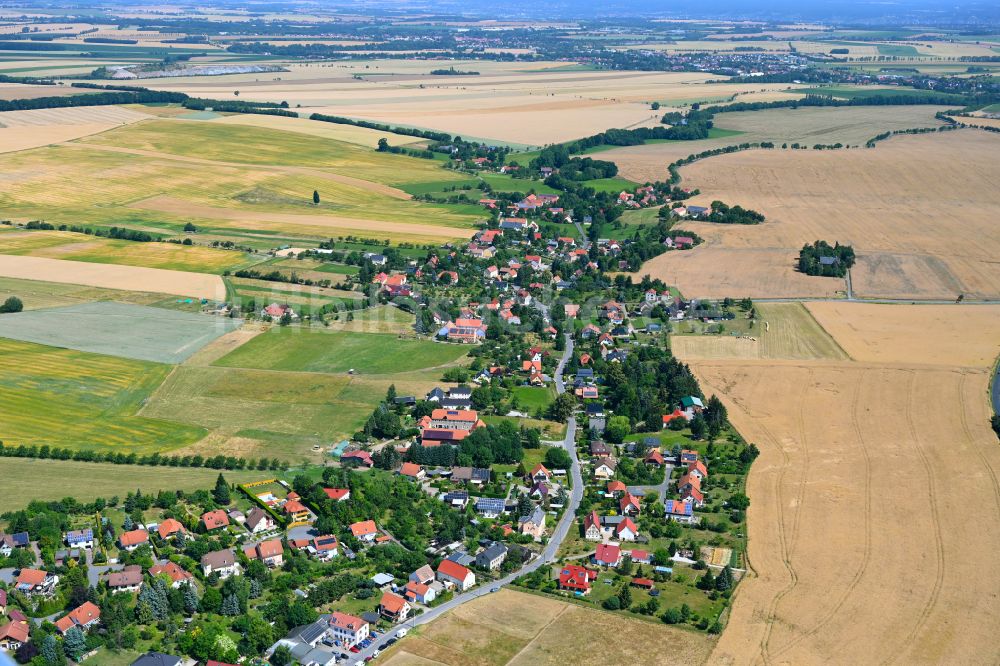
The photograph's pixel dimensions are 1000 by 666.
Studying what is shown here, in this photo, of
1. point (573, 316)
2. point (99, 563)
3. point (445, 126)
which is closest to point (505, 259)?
point (573, 316)

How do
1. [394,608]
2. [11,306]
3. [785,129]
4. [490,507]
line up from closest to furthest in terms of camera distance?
[394,608] → [490,507] → [11,306] → [785,129]

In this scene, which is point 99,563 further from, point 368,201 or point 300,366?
point 368,201

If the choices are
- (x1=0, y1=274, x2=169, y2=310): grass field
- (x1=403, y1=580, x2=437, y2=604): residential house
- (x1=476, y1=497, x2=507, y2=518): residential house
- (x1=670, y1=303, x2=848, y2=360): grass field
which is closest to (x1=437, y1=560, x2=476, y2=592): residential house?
(x1=403, y1=580, x2=437, y2=604): residential house

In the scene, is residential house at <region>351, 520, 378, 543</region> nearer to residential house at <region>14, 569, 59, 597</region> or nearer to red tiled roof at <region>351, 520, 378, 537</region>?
red tiled roof at <region>351, 520, 378, 537</region>

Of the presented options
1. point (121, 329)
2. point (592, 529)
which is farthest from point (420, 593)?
point (121, 329)

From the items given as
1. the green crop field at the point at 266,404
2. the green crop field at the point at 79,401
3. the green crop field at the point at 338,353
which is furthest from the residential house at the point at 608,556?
the green crop field at the point at 338,353

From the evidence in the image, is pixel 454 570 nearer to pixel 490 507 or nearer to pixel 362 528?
pixel 362 528
